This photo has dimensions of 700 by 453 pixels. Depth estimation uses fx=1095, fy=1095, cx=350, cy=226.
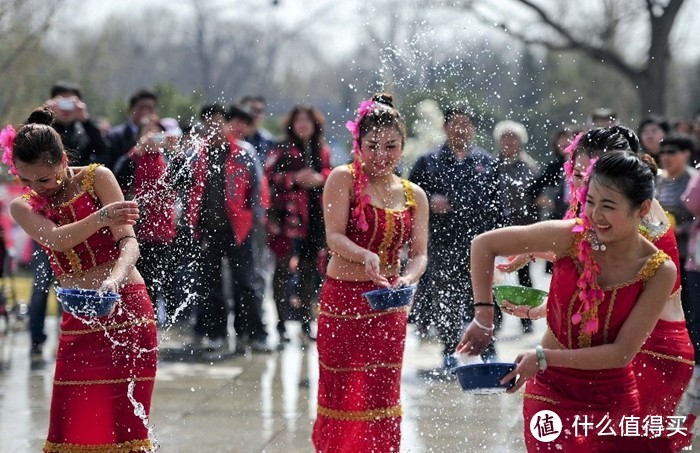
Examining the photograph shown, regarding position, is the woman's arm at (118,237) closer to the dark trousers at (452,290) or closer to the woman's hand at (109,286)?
the woman's hand at (109,286)

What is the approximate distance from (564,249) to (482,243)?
26 centimetres

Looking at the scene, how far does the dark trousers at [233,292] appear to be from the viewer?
8.91 m

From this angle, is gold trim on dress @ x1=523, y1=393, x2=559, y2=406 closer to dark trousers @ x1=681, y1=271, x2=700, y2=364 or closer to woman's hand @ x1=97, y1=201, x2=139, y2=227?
woman's hand @ x1=97, y1=201, x2=139, y2=227

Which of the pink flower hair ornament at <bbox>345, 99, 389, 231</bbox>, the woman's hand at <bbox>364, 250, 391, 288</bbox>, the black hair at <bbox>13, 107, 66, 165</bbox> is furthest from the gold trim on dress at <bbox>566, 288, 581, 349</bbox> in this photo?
the black hair at <bbox>13, 107, 66, 165</bbox>

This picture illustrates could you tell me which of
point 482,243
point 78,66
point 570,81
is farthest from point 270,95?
point 482,243

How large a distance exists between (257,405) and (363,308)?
2053mm

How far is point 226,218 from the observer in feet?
29.0

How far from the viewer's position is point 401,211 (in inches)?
200

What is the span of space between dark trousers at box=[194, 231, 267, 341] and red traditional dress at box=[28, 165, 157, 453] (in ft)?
14.2

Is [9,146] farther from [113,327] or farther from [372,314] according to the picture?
[372,314]

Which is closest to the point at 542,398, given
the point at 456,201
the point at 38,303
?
the point at 456,201

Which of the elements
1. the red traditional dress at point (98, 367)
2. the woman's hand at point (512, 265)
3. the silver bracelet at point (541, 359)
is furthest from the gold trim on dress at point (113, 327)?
the silver bracelet at point (541, 359)

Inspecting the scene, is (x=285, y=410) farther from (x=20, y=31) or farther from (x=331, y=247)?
(x=20, y=31)

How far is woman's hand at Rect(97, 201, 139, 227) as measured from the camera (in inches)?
170
